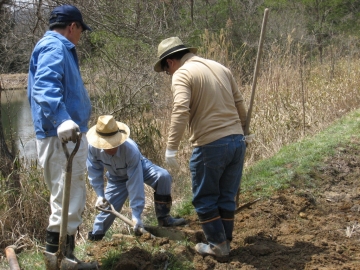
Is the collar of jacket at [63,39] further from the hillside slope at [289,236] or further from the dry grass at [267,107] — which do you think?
the dry grass at [267,107]

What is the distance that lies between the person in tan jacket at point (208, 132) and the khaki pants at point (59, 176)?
735 mm

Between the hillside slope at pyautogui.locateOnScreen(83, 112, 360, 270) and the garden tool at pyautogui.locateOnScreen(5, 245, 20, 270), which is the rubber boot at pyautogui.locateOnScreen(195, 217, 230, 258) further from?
the garden tool at pyautogui.locateOnScreen(5, 245, 20, 270)

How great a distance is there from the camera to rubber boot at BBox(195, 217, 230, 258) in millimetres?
3943

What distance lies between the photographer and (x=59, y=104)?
3.25 meters

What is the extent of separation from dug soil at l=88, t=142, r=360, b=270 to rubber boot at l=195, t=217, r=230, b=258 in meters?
0.07

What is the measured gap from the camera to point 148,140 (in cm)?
794

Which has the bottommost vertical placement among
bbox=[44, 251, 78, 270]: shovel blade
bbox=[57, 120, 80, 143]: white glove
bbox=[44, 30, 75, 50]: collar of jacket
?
bbox=[44, 251, 78, 270]: shovel blade

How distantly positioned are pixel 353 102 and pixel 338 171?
4.40 metres

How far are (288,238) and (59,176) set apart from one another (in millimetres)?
2204

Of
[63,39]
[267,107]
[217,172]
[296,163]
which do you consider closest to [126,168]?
[217,172]

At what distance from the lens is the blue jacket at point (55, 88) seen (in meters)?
3.26

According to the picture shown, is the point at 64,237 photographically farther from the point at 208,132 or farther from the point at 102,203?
the point at 208,132

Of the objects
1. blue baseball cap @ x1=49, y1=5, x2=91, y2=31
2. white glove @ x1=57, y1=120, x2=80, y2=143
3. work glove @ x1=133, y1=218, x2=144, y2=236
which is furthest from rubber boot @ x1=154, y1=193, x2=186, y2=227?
blue baseball cap @ x1=49, y1=5, x2=91, y2=31

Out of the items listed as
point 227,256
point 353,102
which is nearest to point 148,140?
point 227,256
